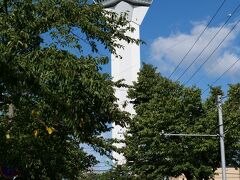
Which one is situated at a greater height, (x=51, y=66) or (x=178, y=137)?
(x=178, y=137)

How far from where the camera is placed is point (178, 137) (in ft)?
147

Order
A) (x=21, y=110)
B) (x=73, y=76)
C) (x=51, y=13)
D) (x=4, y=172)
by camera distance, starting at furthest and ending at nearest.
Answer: (x=4, y=172), (x=21, y=110), (x=51, y=13), (x=73, y=76)

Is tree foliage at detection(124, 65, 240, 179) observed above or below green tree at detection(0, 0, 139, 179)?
above

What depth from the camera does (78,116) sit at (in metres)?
8.70

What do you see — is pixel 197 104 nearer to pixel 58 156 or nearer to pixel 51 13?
pixel 58 156

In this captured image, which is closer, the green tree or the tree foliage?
the green tree

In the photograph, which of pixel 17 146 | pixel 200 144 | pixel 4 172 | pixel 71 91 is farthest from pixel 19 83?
pixel 200 144

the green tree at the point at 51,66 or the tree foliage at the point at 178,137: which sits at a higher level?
the tree foliage at the point at 178,137

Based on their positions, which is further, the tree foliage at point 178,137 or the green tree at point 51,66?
the tree foliage at point 178,137

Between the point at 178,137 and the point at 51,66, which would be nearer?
the point at 51,66

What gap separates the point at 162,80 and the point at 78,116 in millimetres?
42405

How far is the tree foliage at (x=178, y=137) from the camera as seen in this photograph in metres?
43.5

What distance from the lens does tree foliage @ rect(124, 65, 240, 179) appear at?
43.5 metres

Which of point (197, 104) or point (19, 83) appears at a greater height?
point (197, 104)
